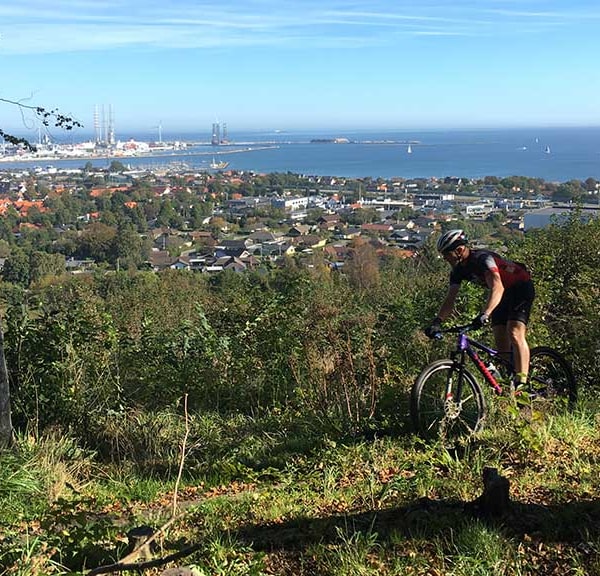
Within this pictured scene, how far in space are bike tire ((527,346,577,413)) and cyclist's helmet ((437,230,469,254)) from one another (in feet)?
3.78

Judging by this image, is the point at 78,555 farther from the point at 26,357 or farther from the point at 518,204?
the point at 518,204

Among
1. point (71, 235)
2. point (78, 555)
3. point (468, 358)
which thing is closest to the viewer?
point (78, 555)

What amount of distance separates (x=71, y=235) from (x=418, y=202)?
98.9 feet

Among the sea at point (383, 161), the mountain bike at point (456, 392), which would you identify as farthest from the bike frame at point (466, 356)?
the sea at point (383, 161)

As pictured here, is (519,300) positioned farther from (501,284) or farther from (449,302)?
(449,302)

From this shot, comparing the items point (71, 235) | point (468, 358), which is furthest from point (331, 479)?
point (71, 235)

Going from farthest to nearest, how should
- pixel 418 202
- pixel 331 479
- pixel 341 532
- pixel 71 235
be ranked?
1. pixel 418 202
2. pixel 71 235
3. pixel 331 479
4. pixel 341 532

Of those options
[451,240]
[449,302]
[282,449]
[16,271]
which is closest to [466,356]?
[449,302]

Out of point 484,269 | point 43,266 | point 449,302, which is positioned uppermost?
point 484,269

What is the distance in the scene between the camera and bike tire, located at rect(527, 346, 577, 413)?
16.4 ft

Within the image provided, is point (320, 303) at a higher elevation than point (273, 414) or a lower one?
higher

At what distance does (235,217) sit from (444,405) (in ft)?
167

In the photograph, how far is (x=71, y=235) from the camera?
40.3m

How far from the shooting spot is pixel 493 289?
447 cm
